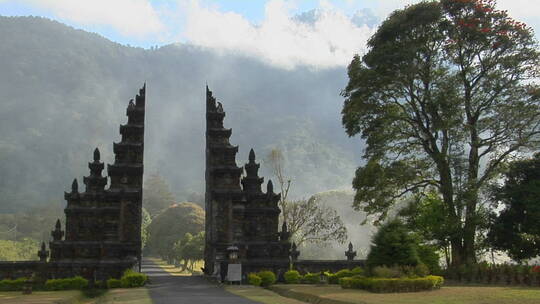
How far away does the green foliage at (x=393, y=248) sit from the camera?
27125 mm

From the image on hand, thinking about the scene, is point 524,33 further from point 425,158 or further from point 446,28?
point 425,158

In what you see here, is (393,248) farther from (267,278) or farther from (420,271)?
(267,278)

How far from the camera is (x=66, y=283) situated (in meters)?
33.6

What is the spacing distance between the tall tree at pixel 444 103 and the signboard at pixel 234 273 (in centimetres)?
938

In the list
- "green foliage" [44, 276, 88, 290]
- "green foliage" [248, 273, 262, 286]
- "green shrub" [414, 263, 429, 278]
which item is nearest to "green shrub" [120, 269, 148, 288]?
"green foliage" [44, 276, 88, 290]

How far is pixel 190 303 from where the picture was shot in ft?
72.3

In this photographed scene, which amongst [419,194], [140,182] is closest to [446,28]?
[419,194]

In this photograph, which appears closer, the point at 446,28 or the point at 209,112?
the point at 446,28

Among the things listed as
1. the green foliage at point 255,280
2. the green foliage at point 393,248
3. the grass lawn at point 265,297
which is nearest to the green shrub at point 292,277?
the green foliage at point 255,280

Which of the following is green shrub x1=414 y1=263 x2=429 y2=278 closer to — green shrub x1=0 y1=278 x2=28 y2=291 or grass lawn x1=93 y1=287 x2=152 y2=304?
grass lawn x1=93 y1=287 x2=152 y2=304

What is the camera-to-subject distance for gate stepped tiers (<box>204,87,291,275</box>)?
39750 mm

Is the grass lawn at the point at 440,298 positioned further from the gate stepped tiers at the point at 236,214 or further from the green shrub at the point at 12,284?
the green shrub at the point at 12,284

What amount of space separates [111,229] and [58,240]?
3500 millimetres

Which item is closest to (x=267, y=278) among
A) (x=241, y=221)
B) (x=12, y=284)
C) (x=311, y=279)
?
(x=311, y=279)
